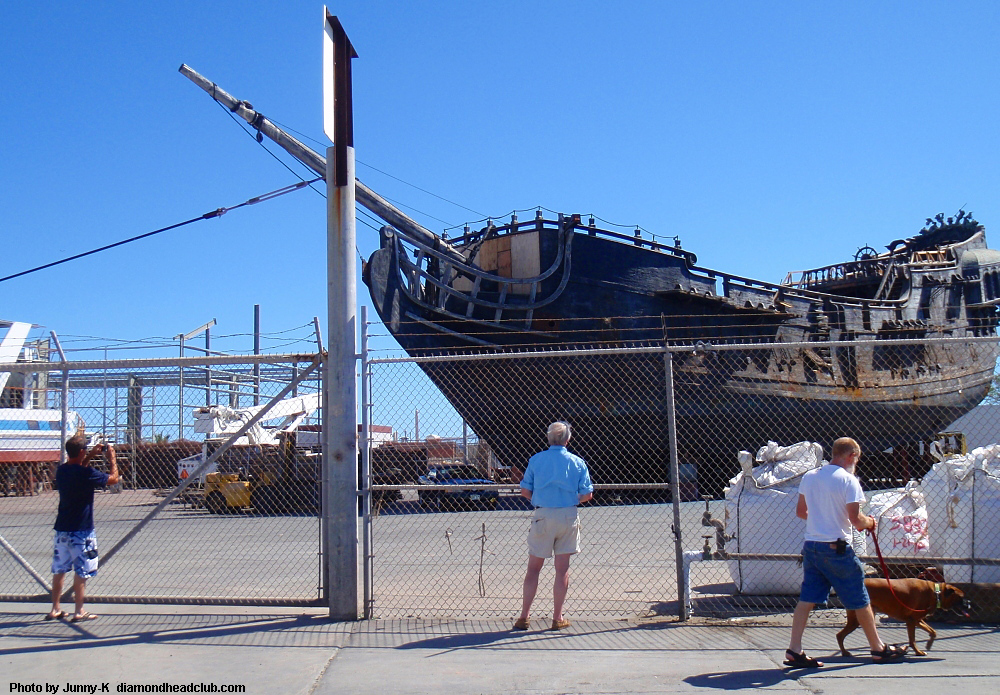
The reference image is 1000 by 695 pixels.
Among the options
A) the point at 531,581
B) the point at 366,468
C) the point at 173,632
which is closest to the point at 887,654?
the point at 531,581

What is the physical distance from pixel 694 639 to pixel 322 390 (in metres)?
3.29

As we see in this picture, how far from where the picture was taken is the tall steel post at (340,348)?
5996 mm

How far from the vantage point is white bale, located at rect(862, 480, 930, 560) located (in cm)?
638

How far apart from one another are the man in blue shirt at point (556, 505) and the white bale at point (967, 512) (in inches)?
113

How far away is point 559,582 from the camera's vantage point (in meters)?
5.63

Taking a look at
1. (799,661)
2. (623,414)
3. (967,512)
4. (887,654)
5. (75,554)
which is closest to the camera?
(799,661)

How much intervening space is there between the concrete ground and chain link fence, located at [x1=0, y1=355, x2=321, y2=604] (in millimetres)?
536

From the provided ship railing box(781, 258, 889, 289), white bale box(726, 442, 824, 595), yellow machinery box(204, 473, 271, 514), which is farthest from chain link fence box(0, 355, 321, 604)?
ship railing box(781, 258, 889, 289)

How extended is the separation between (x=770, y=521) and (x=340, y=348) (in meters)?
3.75

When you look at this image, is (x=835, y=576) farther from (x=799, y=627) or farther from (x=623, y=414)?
(x=623, y=414)

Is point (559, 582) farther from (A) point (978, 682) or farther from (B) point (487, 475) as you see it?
(B) point (487, 475)

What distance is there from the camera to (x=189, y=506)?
19938 mm

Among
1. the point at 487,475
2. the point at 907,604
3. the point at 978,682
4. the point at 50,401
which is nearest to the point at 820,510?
the point at 907,604

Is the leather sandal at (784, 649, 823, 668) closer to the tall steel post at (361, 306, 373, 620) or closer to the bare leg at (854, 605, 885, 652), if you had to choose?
the bare leg at (854, 605, 885, 652)
